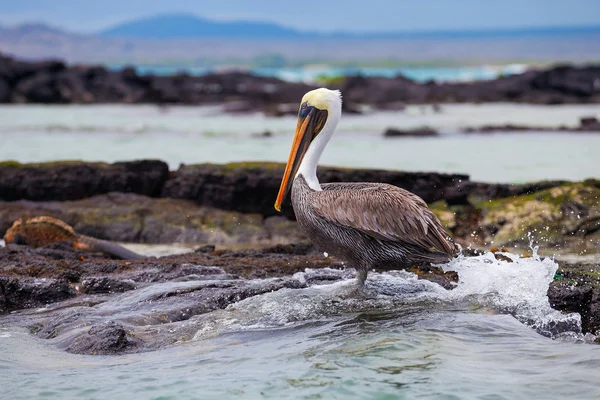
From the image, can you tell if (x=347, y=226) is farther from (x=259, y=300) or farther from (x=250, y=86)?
(x=250, y=86)

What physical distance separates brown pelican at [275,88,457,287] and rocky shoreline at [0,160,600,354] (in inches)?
20.3

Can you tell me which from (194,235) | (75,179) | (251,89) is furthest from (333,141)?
(251,89)

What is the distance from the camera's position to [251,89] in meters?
44.0

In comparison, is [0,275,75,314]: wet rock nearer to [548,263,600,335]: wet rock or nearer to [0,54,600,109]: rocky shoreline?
[548,263,600,335]: wet rock

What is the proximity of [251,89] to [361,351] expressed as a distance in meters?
39.1

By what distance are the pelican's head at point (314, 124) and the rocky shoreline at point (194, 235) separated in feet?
3.00

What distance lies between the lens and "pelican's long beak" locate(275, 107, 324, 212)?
23.4ft

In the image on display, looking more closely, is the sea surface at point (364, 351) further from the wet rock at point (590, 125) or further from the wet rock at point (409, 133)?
the wet rock at point (590, 125)

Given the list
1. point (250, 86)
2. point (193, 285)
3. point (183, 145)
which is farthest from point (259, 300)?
point (250, 86)

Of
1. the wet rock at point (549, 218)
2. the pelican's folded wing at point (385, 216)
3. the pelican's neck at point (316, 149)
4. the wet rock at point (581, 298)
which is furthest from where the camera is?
the wet rock at point (549, 218)

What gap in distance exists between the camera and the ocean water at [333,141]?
57.3 feet

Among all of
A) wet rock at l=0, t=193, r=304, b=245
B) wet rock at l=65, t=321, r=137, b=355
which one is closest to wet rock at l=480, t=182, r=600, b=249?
wet rock at l=0, t=193, r=304, b=245

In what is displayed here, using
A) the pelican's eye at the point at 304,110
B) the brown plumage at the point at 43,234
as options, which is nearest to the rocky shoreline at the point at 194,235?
the brown plumage at the point at 43,234

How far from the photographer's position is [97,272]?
7555mm
